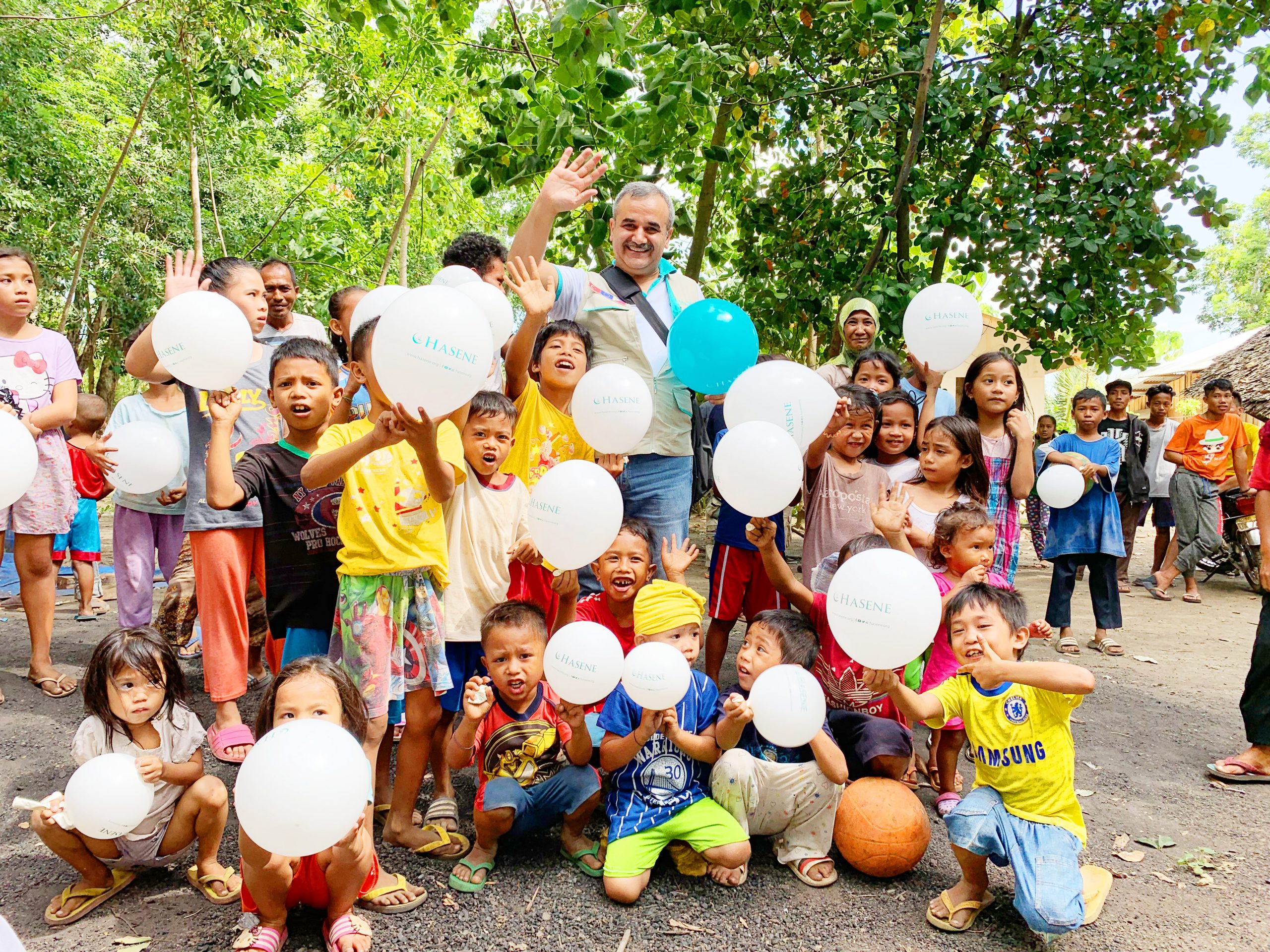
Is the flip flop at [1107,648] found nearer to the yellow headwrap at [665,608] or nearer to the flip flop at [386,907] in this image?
the yellow headwrap at [665,608]

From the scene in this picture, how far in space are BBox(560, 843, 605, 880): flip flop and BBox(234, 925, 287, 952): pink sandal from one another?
2.82ft

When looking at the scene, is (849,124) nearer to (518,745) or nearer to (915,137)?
(915,137)

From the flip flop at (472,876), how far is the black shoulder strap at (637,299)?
2.00 m

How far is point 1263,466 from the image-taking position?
3.38 metres

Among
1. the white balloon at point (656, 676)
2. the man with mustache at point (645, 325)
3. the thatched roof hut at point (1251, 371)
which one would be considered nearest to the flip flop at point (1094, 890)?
the white balloon at point (656, 676)

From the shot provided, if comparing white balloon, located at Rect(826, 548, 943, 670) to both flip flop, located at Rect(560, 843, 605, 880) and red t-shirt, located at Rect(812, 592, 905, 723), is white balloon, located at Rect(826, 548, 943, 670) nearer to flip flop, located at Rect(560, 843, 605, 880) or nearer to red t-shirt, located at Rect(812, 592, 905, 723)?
red t-shirt, located at Rect(812, 592, 905, 723)

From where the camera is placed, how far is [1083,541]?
5.08 m

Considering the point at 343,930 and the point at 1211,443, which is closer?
the point at 343,930

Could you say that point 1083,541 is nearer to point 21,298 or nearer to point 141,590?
point 141,590

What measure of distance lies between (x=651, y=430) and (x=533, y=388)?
1.63 ft

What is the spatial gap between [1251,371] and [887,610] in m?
8.25

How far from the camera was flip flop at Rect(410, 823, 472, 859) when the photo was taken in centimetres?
254

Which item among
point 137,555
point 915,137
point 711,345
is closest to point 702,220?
point 915,137

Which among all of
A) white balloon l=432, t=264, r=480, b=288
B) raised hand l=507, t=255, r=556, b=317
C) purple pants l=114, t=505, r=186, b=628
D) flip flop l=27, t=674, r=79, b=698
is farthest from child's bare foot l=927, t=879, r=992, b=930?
flip flop l=27, t=674, r=79, b=698
